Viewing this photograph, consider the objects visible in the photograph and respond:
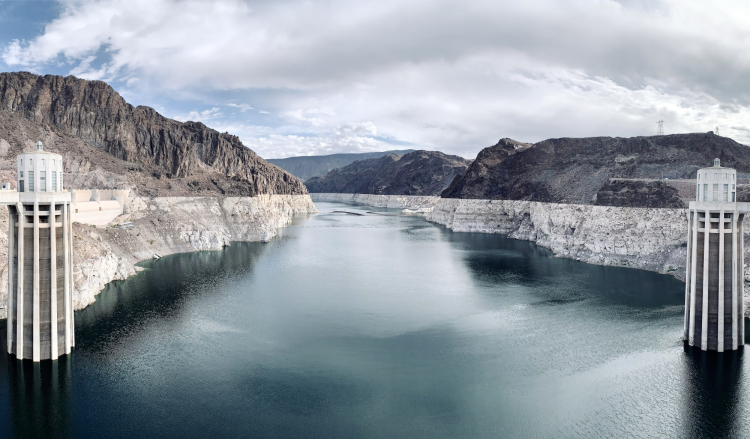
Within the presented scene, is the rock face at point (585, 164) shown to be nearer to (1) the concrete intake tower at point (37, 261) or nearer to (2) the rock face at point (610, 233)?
(2) the rock face at point (610, 233)

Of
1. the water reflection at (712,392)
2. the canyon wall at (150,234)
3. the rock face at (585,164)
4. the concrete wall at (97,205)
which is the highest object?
the rock face at (585,164)

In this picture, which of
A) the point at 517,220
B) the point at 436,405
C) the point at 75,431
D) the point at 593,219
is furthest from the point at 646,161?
the point at 75,431

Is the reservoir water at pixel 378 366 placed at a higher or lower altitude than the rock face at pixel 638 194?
lower

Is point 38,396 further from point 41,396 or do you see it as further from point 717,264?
point 717,264

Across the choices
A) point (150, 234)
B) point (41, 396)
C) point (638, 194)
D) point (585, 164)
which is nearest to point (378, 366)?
point (41, 396)

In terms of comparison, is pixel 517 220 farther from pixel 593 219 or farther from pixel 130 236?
pixel 130 236

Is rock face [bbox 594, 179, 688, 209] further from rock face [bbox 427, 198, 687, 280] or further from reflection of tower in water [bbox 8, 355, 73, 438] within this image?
reflection of tower in water [bbox 8, 355, 73, 438]

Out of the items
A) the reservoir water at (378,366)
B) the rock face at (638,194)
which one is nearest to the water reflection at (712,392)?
the reservoir water at (378,366)
